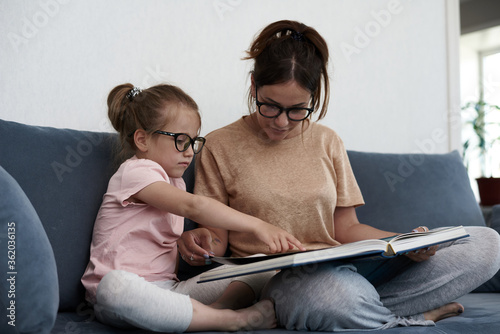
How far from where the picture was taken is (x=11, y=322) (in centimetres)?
89

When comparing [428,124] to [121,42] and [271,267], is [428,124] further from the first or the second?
[271,267]

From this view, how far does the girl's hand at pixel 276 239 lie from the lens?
113cm

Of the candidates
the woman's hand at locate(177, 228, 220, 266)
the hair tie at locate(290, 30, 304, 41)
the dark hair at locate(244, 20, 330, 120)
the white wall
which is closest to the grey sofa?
the woman's hand at locate(177, 228, 220, 266)

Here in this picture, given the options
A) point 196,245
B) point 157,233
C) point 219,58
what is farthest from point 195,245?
point 219,58

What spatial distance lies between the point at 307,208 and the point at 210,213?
0.42 meters

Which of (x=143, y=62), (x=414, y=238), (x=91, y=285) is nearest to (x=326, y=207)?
(x=414, y=238)

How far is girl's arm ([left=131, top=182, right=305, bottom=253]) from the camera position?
45.3 inches

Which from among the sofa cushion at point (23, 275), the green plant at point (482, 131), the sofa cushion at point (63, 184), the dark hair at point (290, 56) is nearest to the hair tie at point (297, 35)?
the dark hair at point (290, 56)

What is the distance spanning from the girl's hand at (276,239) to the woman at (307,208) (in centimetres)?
6

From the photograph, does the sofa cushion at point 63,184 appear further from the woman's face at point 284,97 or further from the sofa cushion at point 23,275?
the woman's face at point 284,97

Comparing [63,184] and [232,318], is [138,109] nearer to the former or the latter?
[63,184]

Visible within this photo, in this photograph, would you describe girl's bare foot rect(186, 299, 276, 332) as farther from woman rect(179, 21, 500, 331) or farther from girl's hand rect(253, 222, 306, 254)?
girl's hand rect(253, 222, 306, 254)

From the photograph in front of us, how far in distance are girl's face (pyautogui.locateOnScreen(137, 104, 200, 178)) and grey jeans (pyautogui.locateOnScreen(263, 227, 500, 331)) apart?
17.4 inches

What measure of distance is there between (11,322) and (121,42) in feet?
3.83
